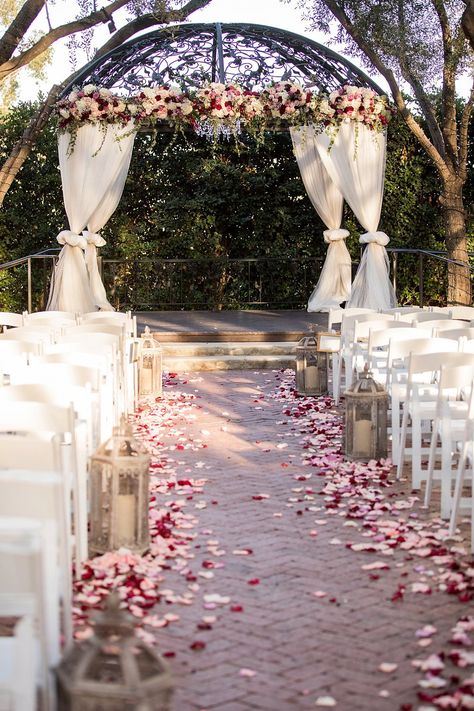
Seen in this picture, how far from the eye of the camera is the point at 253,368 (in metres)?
11.8

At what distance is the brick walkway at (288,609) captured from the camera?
3369 mm

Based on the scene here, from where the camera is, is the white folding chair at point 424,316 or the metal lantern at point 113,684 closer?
the metal lantern at point 113,684

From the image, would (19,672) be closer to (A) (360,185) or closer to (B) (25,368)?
(B) (25,368)

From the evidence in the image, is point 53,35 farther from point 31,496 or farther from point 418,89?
point 31,496

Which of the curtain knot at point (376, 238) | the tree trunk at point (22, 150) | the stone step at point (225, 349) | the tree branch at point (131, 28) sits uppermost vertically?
the tree branch at point (131, 28)

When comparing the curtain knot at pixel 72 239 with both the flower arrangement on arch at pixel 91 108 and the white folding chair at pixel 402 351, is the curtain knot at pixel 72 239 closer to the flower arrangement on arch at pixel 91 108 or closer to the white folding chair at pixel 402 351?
the flower arrangement on arch at pixel 91 108

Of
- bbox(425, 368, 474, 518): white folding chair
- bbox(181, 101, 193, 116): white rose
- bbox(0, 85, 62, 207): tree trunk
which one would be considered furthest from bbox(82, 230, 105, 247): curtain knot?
bbox(425, 368, 474, 518): white folding chair

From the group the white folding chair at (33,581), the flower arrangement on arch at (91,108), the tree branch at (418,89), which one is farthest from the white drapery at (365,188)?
the white folding chair at (33,581)

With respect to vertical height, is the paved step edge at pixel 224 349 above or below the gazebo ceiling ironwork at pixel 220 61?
below

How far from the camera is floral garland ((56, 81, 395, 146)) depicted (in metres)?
12.0

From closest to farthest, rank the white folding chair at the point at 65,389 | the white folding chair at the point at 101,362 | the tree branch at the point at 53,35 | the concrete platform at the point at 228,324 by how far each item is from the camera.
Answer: the white folding chair at the point at 65,389 < the white folding chair at the point at 101,362 < the tree branch at the point at 53,35 < the concrete platform at the point at 228,324

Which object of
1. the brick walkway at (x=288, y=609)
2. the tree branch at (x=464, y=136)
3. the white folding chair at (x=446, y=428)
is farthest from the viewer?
the tree branch at (x=464, y=136)

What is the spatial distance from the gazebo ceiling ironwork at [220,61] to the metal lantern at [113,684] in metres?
11.1

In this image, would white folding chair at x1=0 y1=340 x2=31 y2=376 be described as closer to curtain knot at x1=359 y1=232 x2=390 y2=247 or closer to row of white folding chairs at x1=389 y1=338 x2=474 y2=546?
row of white folding chairs at x1=389 y1=338 x2=474 y2=546
